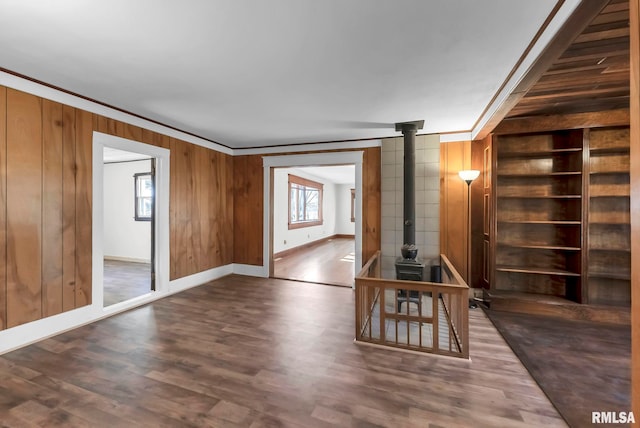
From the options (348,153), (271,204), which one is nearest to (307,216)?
(271,204)

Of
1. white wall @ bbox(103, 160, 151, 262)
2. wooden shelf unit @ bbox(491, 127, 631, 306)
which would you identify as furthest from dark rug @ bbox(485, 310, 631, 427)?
white wall @ bbox(103, 160, 151, 262)

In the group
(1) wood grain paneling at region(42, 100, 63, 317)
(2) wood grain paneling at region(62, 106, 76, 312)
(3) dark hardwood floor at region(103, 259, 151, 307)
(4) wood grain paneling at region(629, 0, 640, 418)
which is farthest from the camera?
(3) dark hardwood floor at region(103, 259, 151, 307)

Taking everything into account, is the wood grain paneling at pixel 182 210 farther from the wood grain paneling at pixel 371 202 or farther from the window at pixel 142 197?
the wood grain paneling at pixel 371 202

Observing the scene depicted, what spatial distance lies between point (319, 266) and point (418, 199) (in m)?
2.57

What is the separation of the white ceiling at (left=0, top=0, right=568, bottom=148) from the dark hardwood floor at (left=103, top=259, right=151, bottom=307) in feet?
7.73

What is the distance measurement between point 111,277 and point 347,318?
4.07 metres

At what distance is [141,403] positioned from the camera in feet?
5.65

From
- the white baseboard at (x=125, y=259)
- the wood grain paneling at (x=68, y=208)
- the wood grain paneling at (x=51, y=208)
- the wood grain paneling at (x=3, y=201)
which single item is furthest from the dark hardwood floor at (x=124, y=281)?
the wood grain paneling at (x=3, y=201)

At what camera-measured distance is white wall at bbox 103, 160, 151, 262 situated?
595cm

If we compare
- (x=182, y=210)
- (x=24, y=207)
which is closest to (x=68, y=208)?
(x=24, y=207)

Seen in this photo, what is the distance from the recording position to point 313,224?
8.99 m

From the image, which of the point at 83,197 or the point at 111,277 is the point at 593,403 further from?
the point at 111,277

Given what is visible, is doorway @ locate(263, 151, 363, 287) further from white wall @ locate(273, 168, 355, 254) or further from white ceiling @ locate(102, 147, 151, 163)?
white ceiling @ locate(102, 147, 151, 163)

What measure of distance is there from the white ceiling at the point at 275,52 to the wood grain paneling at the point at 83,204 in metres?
0.32
